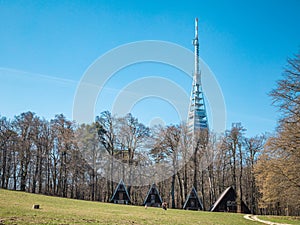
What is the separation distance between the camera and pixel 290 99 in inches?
744

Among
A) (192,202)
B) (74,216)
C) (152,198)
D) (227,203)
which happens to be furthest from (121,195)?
(74,216)

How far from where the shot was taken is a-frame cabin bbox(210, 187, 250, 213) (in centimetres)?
4075

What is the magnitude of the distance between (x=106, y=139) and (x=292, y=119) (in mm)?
26978

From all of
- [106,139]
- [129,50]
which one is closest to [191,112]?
[106,139]

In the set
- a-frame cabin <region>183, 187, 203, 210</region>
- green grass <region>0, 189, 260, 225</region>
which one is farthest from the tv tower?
green grass <region>0, 189, 260, 225</region>

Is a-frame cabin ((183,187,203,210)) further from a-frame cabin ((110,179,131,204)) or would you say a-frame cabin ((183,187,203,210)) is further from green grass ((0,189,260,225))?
green grass ((0,189,260,225))

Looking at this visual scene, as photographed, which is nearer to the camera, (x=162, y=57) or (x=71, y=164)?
(x=162, y=57)

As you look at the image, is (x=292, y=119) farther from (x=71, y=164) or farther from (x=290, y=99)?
(x=71, y=164)

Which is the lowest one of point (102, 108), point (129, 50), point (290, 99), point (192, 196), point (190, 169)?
point (192, 196)

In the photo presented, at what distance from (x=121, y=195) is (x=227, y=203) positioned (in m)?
13.3

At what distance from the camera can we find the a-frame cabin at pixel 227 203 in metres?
40.8

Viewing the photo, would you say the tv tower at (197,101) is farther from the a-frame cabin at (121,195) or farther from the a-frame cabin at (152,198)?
the a-frame cabin at (121,195)

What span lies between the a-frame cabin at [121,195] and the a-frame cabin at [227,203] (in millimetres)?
10983

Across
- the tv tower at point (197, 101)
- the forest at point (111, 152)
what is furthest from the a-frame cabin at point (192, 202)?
the tv tower at point (197, 101)
